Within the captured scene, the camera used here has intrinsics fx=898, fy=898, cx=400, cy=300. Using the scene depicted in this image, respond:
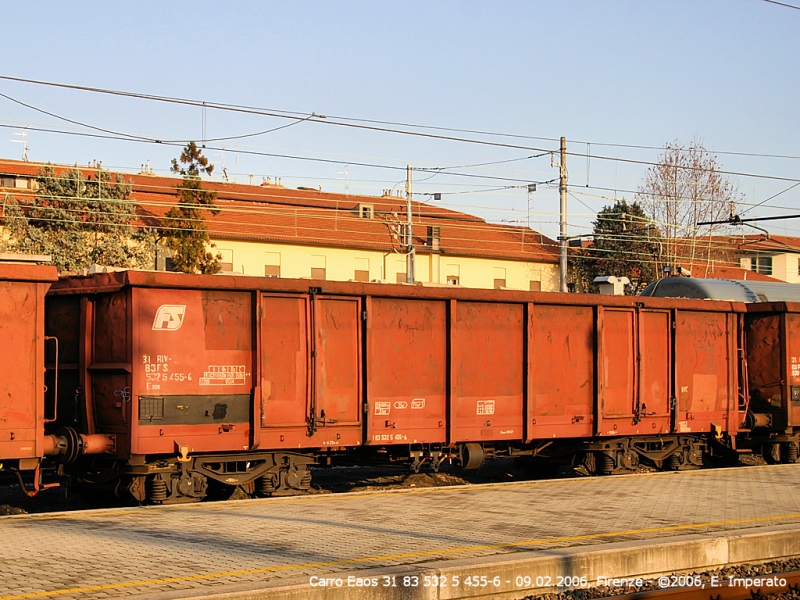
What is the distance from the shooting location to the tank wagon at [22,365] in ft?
32.4

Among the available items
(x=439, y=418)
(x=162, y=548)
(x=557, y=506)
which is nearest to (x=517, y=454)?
(x=439, y=418)

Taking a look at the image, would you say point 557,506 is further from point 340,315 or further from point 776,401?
point 776,401

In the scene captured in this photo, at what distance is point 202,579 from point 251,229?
40736 mm

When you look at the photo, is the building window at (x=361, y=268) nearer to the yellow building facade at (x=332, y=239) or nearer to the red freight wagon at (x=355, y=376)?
the yellow building facade at (x=332, y=239)

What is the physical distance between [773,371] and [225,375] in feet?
35.1

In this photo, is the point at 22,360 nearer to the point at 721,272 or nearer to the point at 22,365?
the point at 22,365

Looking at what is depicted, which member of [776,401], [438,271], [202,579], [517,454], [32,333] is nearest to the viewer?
[202,579]

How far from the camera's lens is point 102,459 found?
441 inches

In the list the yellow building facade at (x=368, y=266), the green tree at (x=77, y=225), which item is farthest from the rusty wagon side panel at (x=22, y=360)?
the yellow building facade at (x=368, y=266)

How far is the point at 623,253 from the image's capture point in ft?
173

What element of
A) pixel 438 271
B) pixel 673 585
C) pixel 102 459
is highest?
pixel 438 271

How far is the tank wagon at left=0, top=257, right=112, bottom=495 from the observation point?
987cm

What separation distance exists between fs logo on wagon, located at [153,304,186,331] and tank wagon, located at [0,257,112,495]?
133 centimetres

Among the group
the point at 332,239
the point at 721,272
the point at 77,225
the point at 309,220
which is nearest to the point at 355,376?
the point at 77,225
